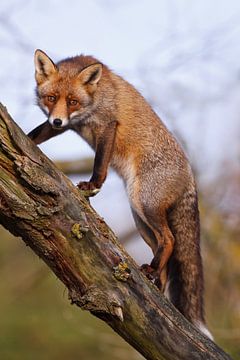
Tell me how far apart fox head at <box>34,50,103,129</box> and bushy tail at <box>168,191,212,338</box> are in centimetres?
129

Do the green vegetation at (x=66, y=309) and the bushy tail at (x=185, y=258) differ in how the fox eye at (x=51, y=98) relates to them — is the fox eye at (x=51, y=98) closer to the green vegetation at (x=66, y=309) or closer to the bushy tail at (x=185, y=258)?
the bushy tail at (x=185, y=258)

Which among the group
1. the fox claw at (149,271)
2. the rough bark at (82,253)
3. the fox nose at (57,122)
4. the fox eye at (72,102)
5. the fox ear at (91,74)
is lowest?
the rough bark at (82,253)

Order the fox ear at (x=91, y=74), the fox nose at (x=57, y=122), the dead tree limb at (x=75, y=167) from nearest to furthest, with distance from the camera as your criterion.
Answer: the fox nose at (x=57, y=122) → the fox ear at (x=91, y=74) → the dead tree limb at (x=75, y=167)

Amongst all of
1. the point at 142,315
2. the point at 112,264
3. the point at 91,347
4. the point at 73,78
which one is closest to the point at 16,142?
the point at 112,264

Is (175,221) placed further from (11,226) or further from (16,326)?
(16,326)

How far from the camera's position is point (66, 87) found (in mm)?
6402

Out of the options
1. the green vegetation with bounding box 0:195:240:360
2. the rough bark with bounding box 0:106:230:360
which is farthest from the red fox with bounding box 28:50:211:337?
the green vegetation with bounding box 0:195:240:360

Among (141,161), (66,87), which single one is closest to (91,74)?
(66,87)

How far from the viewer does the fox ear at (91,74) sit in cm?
654

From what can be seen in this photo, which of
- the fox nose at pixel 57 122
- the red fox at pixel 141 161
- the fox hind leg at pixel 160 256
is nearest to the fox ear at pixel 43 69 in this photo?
the red fox at pixel 141 161

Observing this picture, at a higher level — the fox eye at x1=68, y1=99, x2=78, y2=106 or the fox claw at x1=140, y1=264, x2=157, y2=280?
the fox eye at x1=68, y1=99, x2=78, y2=106

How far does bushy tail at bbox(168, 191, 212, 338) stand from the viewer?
20.9ft

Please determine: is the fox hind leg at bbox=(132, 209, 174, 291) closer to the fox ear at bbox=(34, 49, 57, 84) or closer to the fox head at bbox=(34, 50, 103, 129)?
the fox head at bbox=(34, 50, 103, 129)

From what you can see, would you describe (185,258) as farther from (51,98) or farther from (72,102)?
(51,98)
